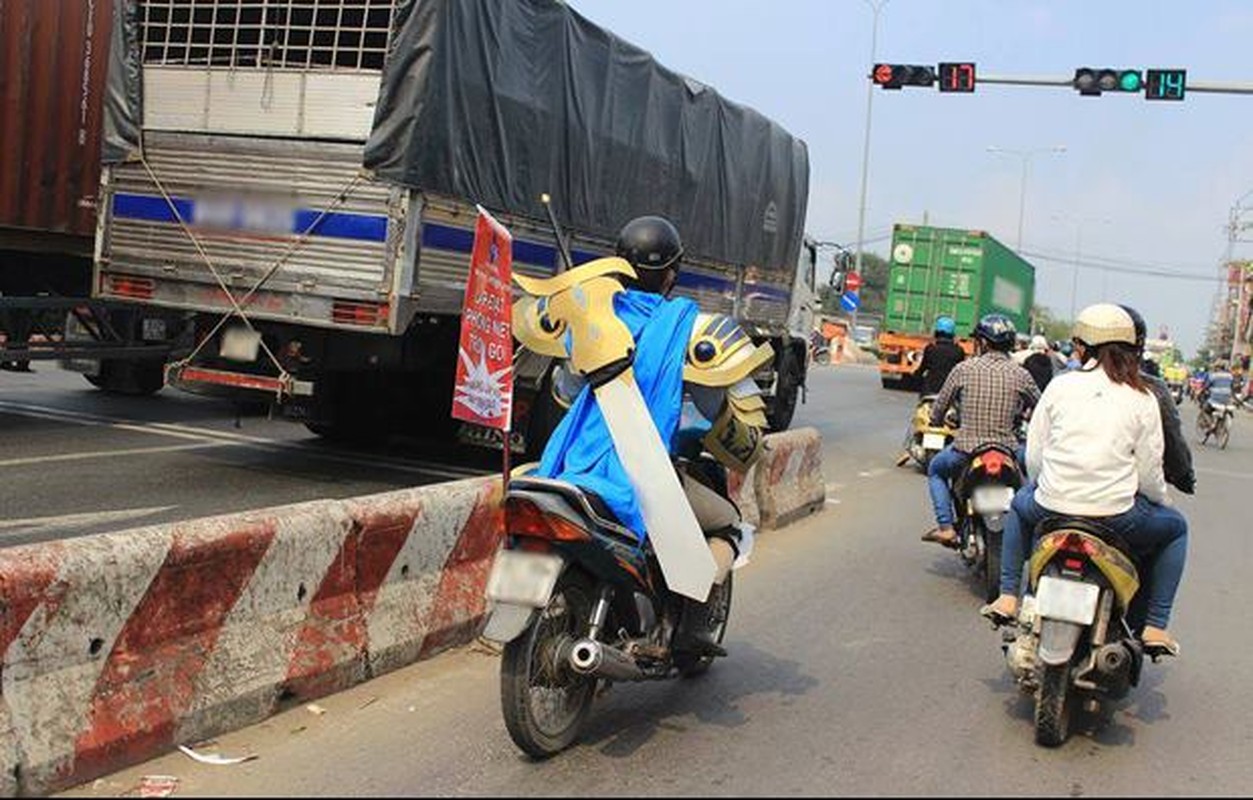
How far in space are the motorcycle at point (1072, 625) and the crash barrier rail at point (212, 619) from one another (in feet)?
6.42

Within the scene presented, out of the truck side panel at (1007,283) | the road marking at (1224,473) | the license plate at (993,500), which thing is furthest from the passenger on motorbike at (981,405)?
the truck side panel at (1007,283)

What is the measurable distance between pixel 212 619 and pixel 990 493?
14.5ft

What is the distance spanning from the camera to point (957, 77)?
20.4 meters

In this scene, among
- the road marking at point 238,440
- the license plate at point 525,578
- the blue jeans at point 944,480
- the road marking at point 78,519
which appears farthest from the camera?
the road marking at point 238,440

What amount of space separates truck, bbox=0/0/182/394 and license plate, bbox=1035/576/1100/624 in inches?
295

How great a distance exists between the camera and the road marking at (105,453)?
8810mm

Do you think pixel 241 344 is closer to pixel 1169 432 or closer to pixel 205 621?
pixel 205 621

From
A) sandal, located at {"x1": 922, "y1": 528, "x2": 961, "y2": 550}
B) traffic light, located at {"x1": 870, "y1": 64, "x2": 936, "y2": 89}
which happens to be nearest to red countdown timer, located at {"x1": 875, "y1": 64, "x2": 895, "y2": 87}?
traffic light, located at {"x1": 870, "y1": 64, "x2": 936, "y2": 89}

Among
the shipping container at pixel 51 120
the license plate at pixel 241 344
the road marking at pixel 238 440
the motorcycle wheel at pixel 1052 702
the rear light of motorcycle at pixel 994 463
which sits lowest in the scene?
the motorcycle wheel at pixel 1052 702

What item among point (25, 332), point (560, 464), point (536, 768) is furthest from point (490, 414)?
point (25, 332)

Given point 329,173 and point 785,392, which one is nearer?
point 329,173

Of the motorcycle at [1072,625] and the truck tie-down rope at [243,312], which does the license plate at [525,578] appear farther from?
the truck tie-down rope at [243,312]

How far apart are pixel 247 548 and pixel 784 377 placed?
1296 centimetres

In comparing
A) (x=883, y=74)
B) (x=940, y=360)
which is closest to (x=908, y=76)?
(x=883, y=74)
